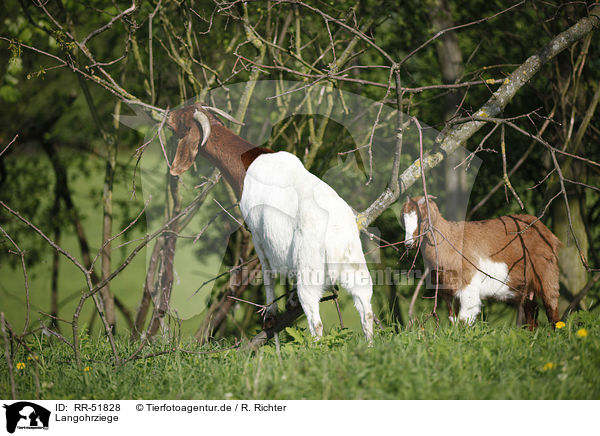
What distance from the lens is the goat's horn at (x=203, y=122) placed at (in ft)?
12.2

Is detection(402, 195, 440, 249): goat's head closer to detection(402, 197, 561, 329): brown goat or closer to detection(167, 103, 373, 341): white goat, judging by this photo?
detection(402, 197, 561, 329): brown goat

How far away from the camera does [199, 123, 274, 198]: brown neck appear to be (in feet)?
12.1

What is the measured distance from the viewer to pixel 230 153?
12.3 ft

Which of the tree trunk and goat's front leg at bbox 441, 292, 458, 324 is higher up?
the tree trunk

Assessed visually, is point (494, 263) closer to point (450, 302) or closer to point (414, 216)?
point (450, 302)

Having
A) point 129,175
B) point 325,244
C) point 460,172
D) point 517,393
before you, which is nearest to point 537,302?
point 460,172

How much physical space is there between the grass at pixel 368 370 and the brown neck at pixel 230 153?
3.92 ft

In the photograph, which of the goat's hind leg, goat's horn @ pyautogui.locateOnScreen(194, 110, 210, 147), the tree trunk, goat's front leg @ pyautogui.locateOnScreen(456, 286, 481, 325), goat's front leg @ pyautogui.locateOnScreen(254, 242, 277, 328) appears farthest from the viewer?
the tree trunk

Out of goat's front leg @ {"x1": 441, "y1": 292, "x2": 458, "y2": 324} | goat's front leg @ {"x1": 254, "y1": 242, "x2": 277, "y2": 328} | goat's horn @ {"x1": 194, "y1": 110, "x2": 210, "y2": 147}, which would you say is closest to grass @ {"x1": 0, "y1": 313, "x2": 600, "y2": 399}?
A: goat's front leg @ {"x1": 254, "y1": 242, "x2": 277, "y2": 328}

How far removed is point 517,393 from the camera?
257 cm

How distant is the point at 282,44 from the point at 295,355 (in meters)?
3.33
